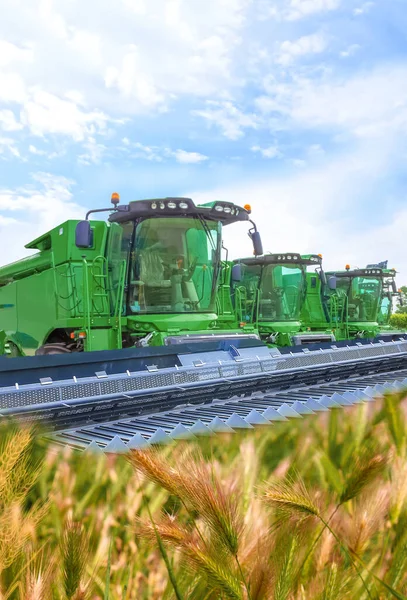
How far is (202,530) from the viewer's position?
1.17m

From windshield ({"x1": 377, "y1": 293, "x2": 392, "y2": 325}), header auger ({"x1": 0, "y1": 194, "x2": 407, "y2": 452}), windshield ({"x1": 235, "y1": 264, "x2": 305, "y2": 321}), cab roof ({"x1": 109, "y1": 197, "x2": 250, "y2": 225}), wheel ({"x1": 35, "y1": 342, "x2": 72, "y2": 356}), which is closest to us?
header auger ({"x1": 0, "y1": 194, "x2": 407, "y2": 452})

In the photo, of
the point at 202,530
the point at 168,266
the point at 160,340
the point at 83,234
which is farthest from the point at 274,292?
the point at 202,530

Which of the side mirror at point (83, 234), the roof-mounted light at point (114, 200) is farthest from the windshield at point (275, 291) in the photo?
the side mirror at point (83, 234)

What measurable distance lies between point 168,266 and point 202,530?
689 cm

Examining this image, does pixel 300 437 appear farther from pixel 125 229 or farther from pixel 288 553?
pixel 125 229

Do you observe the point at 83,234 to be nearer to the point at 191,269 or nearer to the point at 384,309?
the point at 191,269

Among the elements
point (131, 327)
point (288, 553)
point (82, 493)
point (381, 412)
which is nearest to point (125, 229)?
point (131, 327)

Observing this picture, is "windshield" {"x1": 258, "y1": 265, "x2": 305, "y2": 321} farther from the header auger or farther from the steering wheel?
the steering wheel

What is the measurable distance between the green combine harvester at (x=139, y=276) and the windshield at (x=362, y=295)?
10.8 m

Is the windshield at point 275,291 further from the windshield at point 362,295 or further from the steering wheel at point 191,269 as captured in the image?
the steering wheel at point 191,269

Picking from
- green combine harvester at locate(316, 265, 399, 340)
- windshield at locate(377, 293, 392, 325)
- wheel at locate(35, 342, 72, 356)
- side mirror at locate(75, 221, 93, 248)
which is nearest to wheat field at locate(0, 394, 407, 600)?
side mirror at locate(75, 221, 93, 248)

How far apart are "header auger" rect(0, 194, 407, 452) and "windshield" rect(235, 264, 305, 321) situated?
1.1 inches

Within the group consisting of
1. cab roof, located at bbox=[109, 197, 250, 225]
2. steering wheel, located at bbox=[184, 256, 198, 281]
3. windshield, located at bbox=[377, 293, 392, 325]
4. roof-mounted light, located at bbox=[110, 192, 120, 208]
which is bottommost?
windshield, located at bbox=[377, 293, 392, 325]

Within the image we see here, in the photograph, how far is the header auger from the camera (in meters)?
3.03
